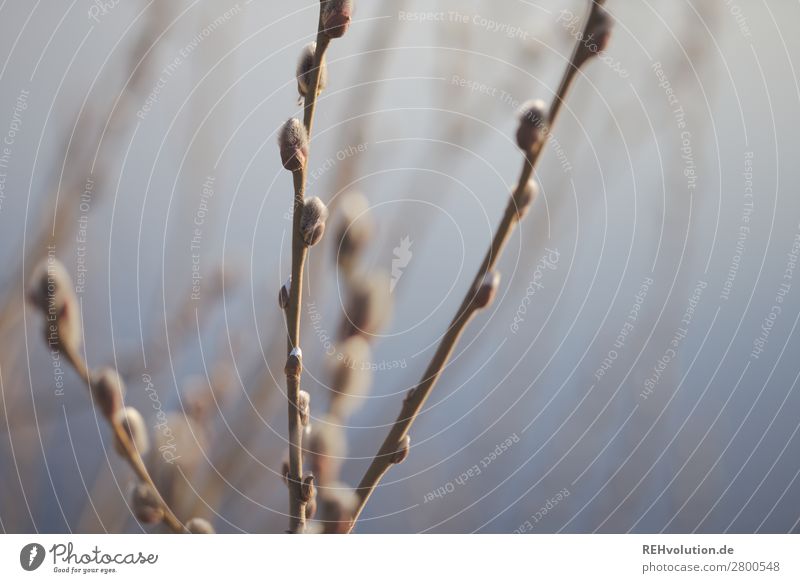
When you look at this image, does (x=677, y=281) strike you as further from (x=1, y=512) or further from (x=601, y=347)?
(x=1, y=512)

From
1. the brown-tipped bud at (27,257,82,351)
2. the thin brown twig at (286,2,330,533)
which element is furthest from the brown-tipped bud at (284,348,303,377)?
the brown-tipped bud at (27,257,82,351)

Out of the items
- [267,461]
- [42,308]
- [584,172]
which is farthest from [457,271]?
[42,308]

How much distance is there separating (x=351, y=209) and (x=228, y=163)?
0.20 metres

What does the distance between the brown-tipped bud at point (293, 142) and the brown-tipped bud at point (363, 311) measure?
11 centimetres

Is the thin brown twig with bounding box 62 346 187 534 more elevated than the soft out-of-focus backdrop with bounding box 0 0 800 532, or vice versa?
the soft out-of-focus backdrop with bounding box 0 0 800 532

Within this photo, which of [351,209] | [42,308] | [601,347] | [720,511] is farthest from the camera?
[601,347]

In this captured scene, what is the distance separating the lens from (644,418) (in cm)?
66

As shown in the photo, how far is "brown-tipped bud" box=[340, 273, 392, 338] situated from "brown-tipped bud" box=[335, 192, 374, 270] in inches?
0.8

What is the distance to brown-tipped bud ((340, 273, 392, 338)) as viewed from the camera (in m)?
0.38

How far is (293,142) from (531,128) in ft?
0.38

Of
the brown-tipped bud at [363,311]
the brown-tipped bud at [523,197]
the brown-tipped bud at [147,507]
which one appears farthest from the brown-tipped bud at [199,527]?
the brown-tipped bud at [523,197]

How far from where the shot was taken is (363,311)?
384 mm

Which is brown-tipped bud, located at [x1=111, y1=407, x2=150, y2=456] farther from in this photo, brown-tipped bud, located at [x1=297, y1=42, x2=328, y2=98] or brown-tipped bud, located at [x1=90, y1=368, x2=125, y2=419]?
brown-tipped bud, located at [x1=297, y1=42, x2=328, y2=98]

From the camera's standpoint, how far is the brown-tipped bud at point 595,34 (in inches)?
12.5
